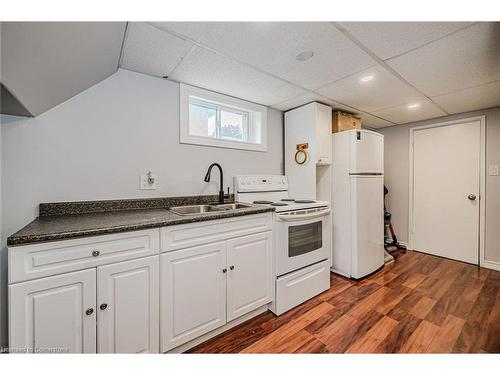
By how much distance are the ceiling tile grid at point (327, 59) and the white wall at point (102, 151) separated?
270mm

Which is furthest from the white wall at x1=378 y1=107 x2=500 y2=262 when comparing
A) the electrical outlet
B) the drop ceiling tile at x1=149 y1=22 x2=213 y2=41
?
the electrical outlet

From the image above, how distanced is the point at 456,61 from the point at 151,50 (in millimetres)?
2279

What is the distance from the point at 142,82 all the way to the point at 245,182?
1307 mm

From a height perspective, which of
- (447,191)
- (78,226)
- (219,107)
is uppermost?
(219,107)

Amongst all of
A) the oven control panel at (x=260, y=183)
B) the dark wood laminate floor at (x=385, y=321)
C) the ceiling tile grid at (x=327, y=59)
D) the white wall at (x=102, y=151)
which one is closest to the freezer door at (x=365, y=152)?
the ceiling tile grid at (x=327, y=59)

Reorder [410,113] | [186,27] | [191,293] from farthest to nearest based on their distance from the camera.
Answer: [410,113]
[191,293]
[186,27]

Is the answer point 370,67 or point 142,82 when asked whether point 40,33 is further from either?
point 370,67

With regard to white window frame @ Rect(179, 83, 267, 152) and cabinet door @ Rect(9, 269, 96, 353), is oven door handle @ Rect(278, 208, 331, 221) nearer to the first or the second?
→ white window frame @ Rect(179, 83, 267, 152)

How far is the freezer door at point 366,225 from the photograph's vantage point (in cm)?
242

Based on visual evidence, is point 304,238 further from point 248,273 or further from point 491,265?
point 491,265

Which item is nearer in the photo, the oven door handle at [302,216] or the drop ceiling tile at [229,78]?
the drop ceiling tile at [229,78]

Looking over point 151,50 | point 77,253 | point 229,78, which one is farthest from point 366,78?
point 77,253

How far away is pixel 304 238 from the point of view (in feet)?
6.56

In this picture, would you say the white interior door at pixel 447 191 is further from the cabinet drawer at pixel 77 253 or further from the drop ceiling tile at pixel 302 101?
the cabinet drawer at pixel 77 253
